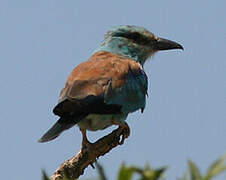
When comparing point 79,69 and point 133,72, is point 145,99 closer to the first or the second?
point 133,72

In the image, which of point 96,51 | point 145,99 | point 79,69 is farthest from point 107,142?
point 96,51

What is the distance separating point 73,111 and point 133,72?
187 centimetres

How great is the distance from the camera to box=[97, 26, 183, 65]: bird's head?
729cm

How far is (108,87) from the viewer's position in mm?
5191

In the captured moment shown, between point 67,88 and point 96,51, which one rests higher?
point 96,51

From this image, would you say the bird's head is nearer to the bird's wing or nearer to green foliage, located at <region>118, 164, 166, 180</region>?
the bird's wing

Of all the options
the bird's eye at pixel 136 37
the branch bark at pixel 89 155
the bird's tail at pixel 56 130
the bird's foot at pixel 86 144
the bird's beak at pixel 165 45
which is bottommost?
the branch bark at pixel 89 155

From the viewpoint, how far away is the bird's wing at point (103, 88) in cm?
451

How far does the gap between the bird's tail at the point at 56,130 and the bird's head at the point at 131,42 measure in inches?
118

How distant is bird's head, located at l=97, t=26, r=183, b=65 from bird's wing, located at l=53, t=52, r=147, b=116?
1.85 feet

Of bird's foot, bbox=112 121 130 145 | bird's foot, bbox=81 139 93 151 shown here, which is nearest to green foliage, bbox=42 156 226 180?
bird's foot, bbox=81 139 93 151

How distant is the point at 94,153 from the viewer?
4.65 m

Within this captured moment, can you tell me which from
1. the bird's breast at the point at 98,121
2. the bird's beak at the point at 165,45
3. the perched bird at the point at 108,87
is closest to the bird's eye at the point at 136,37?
the perched bird at the point at 108,87

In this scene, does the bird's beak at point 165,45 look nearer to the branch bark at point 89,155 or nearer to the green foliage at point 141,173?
the branch bark at point 89,155
